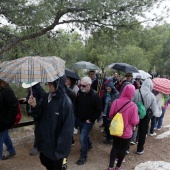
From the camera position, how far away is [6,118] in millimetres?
3658

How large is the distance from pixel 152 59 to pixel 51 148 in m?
29.7

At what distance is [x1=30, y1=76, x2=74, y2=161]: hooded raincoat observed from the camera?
8.89 ft

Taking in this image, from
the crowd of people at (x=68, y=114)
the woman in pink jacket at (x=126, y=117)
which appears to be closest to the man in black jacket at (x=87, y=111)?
the crowd of people at (x=68, y=114)

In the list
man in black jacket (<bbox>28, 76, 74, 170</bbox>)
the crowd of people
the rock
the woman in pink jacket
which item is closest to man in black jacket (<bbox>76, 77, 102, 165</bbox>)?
the crowd of people

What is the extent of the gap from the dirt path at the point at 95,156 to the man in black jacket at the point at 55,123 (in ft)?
4.91

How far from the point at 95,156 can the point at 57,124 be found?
7.51 feet

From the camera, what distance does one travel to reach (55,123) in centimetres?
276

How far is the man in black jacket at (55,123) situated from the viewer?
2.71 metres

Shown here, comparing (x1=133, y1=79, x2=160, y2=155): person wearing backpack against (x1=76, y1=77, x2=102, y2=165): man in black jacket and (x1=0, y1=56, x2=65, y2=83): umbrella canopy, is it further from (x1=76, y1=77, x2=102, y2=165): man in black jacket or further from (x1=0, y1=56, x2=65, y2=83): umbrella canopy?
(x1=0, y1=56, x2=65, y2=83): umbrella canopy

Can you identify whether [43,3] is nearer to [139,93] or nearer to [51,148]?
[139,93]

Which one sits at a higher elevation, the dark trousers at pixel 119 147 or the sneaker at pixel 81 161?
the dark trousers at pixel 119 147

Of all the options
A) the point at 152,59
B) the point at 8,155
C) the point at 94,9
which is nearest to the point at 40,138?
the point at 8,155

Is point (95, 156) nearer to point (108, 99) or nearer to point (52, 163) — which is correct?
point (108, 99)

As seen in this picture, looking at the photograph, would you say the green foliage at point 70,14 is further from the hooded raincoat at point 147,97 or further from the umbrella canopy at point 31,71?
the umbrella canopy at point 31,71
